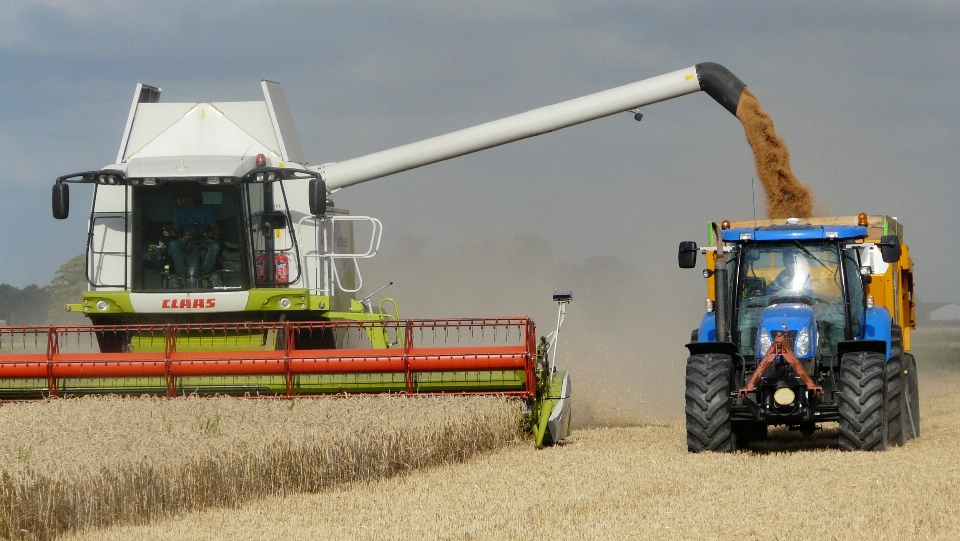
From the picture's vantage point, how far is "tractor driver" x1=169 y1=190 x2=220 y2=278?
9.86 m

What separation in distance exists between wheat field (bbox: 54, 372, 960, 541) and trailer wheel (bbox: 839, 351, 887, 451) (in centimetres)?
12

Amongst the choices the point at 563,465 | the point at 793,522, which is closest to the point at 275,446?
the point at 563,465

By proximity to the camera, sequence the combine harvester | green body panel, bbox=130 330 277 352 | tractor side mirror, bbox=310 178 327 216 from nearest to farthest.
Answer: the combine harvester < tractor side mirror, bbox=310 178 327 216 < green body panel, bbox=130 330 277 352

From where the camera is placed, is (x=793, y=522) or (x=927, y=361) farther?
(x=927, y=361)

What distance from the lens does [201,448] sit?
6492 millimetres

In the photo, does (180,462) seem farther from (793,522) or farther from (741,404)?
(741,404)

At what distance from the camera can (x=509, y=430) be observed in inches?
339

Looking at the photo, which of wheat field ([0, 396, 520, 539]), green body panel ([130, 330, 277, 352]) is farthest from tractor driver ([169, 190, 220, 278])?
wheat field ([0, 396, 520, 539])

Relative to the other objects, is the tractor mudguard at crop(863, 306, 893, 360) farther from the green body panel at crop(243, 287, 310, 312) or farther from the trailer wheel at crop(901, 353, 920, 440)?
the green body panel at crop(243, 287, 310, 312)

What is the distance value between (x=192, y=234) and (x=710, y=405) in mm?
4413

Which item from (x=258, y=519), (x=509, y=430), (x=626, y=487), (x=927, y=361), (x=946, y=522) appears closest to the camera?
(x=946, y=522)

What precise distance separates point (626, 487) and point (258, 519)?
77.1 inches

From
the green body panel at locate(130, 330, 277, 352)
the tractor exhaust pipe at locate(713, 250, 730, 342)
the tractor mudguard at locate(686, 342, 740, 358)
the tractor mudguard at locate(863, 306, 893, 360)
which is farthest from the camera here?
the green body panel at locate(130, 330, 277, 352)

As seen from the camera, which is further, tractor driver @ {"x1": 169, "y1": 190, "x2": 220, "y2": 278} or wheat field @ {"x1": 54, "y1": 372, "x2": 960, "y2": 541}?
tractor driver @ {"x1": 169, "y1": 190, "x2": 220, "y2": 278}
